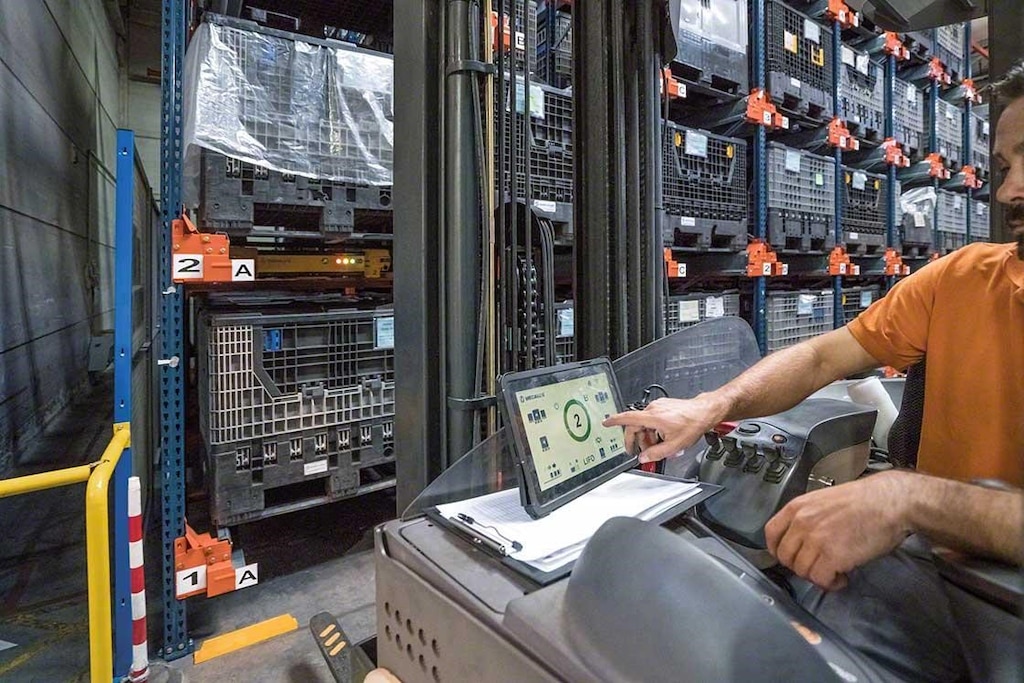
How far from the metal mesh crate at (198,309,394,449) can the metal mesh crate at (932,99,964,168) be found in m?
6.94

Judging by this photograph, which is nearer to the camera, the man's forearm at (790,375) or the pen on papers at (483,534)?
the pen on papers at (483,534)

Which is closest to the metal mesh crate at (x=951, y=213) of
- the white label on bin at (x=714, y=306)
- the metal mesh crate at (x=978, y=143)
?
the metal mesh crate at (x=978, y=143)

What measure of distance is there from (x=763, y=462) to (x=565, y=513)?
0.53 m

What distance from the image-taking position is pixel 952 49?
22.9 ft

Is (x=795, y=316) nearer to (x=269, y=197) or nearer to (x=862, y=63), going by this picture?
(x=862, y=63)

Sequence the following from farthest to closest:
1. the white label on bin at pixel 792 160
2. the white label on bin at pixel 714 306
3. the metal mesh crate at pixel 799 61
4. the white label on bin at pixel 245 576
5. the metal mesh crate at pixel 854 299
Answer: the metal mesh crate at pixel 854 299
the white label on bin at pixel 792 160
the metal mesh crate at pixel 799 61
the white label on bin at pixel 714 306
the white label on bin at pixel 245 576

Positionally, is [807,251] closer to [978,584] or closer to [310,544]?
[310,544]

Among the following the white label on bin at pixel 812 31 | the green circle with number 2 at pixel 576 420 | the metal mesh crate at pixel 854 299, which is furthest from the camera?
the metal mesh crate at pixel 854 299

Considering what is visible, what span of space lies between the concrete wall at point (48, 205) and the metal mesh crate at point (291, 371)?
2234mm

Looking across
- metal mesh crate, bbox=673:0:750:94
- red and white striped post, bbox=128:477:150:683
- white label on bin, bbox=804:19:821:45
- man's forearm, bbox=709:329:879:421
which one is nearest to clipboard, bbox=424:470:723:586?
man's forearm, bbox=709:329:879:421

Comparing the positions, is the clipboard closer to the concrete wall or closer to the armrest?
Answer: the armrest

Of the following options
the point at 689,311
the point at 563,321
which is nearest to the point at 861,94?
the point at 689,311

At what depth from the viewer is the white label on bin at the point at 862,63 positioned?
534 cm

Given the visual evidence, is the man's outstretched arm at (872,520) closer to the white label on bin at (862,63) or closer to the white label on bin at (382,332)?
the white label on bin at (382,332)
